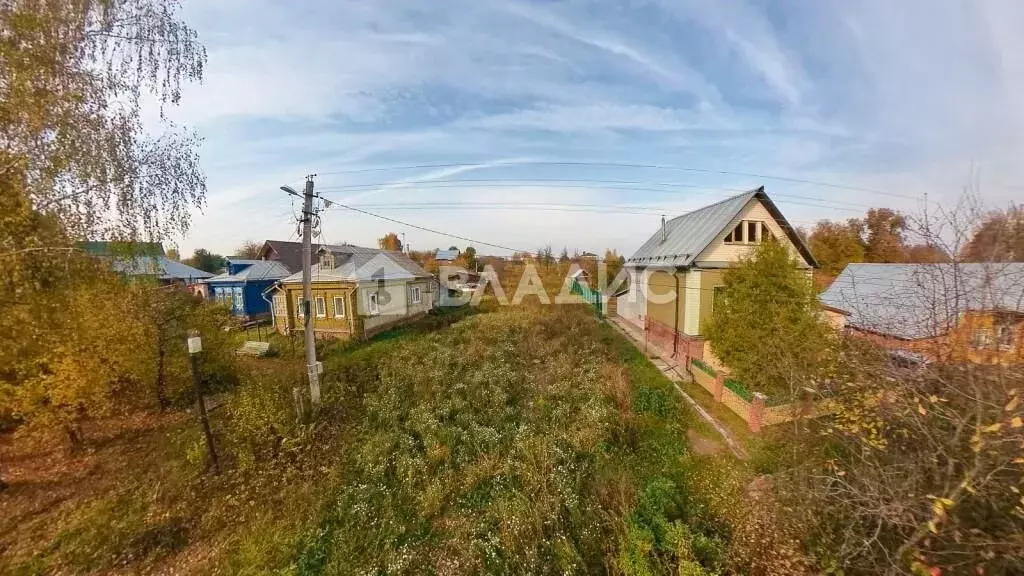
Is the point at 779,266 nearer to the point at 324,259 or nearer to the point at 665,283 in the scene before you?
the point at 665,283

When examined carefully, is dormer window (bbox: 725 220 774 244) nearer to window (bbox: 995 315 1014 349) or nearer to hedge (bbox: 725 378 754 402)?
hedge (bbox: 725 378 754 402)

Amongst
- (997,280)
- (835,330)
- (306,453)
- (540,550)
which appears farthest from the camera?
(835,330)

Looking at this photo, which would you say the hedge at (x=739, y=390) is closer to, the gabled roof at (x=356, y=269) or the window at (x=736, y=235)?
the window at (x=736, y=235)

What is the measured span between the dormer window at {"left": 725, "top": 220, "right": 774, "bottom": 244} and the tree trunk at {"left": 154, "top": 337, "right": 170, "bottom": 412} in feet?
55.0

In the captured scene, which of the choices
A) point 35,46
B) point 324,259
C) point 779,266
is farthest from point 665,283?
point 35,46

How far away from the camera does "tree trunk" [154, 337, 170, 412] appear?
7.70m

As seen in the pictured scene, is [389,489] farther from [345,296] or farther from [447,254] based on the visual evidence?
[447,254]

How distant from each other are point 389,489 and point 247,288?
20.6 meters

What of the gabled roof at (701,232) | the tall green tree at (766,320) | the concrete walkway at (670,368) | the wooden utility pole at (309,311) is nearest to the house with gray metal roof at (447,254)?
the concrete walkway at (670,368)

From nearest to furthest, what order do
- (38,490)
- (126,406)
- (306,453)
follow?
(38,490), (306,453), (126,406)

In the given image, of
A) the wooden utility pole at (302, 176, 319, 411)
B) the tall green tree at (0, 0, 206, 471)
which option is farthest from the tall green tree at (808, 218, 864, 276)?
the tall green tree at (0, 0, 206, 471)

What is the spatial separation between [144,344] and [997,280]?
12.8 meters

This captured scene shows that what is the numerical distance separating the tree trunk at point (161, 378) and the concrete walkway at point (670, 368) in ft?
40.6

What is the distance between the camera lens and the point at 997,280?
3.27 meters
